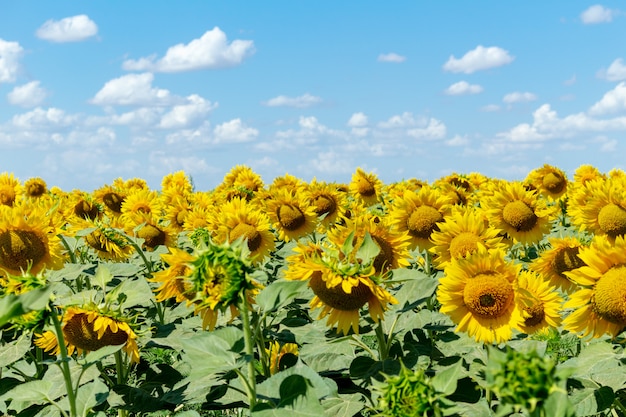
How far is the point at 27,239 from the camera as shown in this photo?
166 inches

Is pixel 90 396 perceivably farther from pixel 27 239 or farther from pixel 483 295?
pixel 27 239

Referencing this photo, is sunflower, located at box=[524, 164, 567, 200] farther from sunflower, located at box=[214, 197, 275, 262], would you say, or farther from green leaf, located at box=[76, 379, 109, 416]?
green leaf, located at box=[76, 379, 109, 416]

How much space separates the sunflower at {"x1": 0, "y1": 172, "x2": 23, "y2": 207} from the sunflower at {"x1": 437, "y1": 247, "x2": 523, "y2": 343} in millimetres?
7401

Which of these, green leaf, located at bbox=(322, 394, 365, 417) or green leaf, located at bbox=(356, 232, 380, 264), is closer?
green leaf, located at bbox=(356, 232, 380, 264)

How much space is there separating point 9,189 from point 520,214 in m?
6.82

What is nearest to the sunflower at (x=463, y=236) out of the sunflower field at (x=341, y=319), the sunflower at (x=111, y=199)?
the sunflower field at (x=341, y=319)

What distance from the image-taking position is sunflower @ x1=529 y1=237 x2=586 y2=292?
4.59m

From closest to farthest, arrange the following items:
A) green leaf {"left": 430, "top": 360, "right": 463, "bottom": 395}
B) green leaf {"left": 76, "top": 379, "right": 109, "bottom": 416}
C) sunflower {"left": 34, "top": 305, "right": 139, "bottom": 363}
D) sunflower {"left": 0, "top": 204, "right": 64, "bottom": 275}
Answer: green leaf {"left": 430, "top": 360, "right": 463, "bottom": 395} → green leaf {"left": 76, "top": 379, "right": 109, "bottom": 416} → sunflower {"left": 34, "top": 305, "right": 139, "bottom": 363} → sunflower {"left": 0, "top": 204, "right": 64, "bottom": 275}

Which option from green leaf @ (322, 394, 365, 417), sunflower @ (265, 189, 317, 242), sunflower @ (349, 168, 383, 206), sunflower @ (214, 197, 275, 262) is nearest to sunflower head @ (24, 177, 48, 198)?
sunflower @ (349, 168, 383, 206)

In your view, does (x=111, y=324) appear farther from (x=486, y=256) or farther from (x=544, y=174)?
(x=544, y=174)

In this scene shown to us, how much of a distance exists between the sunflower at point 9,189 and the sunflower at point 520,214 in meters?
6.28

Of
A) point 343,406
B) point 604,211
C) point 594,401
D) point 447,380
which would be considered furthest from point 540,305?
point 604,211

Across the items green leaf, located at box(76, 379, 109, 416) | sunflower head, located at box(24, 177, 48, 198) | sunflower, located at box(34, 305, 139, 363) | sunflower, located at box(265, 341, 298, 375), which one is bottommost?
sunflower, located at box(265, 341, 298, 375)

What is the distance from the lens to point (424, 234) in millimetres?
5039
